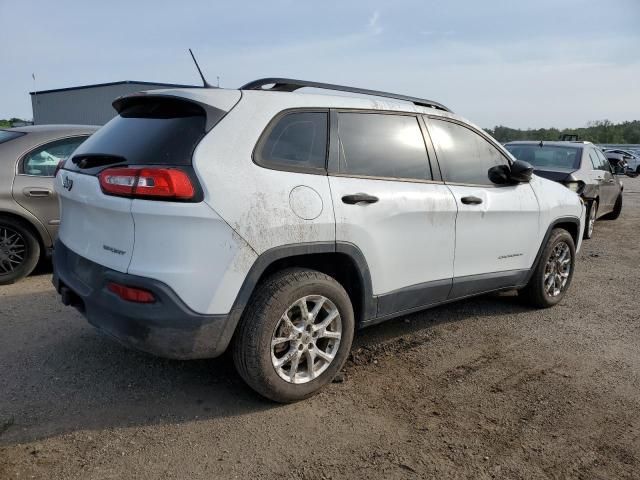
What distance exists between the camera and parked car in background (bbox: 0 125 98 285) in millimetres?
4992

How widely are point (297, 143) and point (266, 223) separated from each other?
0.57 m

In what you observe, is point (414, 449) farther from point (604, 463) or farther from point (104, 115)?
point (104, 115)

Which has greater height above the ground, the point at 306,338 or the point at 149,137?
the point at 149,137

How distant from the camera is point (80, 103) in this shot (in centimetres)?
2722

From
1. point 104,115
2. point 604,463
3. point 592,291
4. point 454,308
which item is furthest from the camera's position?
point 104,115

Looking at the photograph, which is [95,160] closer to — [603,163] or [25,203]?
[25,203]

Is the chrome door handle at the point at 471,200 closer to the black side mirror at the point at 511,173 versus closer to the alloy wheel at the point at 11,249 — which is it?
the black side mirror at the point at 511,173

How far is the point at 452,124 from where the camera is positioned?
3.97m

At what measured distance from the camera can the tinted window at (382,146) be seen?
3209mm

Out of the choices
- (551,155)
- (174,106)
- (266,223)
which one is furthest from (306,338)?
(551,155)

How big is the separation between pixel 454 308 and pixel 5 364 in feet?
12.0

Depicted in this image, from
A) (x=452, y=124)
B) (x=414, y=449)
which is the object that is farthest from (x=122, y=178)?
(x=452, y=124)

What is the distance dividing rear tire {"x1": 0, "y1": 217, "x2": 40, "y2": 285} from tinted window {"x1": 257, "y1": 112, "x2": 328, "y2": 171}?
3.46 m

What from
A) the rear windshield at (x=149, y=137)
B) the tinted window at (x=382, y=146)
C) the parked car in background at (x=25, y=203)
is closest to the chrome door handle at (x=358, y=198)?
the tinted window at (x=382, y=146)
